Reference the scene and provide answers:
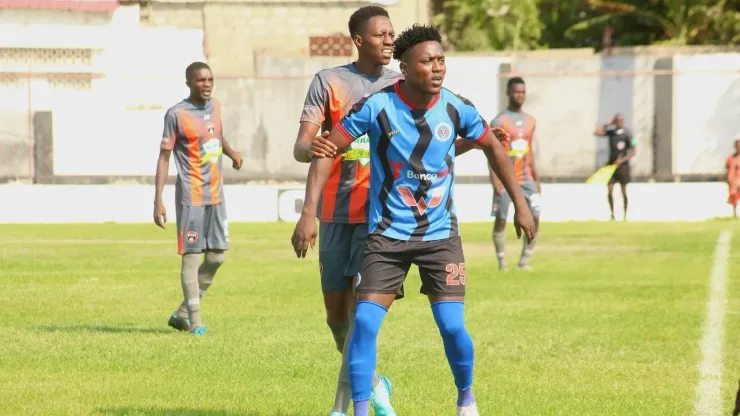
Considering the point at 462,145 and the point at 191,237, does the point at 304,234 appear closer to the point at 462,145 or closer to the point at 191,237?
the point at 462,145

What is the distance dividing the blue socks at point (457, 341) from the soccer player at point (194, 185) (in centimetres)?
469

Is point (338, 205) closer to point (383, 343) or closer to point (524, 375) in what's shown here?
point (524, 375)

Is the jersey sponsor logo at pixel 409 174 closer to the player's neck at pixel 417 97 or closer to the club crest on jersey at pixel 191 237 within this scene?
the player's neck at pixel 417 97

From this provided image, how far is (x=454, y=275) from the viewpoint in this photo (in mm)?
6969

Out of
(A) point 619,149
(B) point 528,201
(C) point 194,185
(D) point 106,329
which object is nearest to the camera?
(C) point 194,185

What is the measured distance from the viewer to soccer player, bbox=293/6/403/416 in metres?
7.43

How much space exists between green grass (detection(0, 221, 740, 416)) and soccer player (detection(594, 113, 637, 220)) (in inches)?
336

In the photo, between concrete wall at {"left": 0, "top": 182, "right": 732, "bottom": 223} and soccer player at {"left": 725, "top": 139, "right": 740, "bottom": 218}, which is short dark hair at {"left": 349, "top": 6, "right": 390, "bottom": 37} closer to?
concrete wall at {"left": 0, "top": 182, "right": 732, "bottom": 223}

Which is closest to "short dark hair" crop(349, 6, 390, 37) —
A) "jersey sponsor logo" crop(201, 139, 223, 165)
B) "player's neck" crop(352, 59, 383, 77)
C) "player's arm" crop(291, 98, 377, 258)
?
"player's neck" crop(352, 59, 383, 77)

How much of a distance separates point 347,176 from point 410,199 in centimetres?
70

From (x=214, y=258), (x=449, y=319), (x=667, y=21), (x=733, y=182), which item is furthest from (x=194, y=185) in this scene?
(x=667, y=21)

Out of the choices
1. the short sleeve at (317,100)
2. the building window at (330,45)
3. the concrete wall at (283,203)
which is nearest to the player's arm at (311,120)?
the short sleeve at (317,100)

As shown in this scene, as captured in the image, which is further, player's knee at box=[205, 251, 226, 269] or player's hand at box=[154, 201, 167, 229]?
player's knee at box=[205, 251, 226, 269]

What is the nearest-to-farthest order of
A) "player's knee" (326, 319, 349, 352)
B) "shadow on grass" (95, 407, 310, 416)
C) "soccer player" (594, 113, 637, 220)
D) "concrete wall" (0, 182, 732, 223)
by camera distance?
1. "player's knee" (326, 319, 349, 352)
2. "shadow on grass" (95, 407, 310, 416)
3. "concrete wall" (0, 182, 732, 223)
4. "soccer player" (594, 113, 637, 220)
